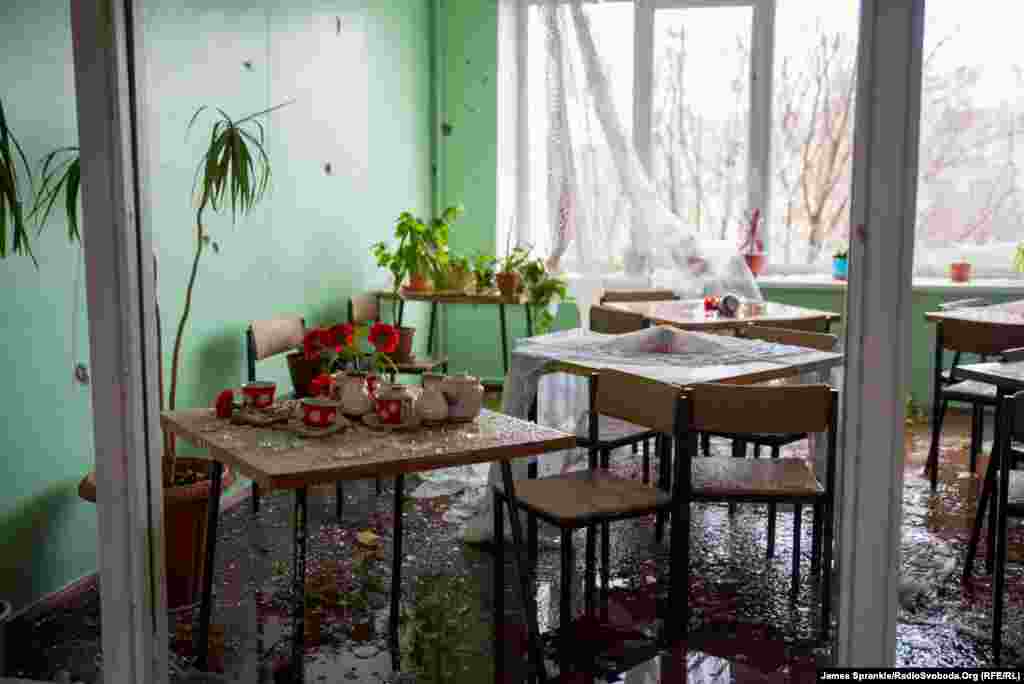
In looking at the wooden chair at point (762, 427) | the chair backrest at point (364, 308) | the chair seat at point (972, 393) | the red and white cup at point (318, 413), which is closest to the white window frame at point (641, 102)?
the chair backrest at point (364, 308)

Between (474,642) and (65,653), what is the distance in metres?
1.09

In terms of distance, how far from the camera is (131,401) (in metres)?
1.87

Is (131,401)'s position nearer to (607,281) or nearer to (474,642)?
(474,642)

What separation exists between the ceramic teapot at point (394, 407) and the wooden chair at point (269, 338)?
154 centimetres

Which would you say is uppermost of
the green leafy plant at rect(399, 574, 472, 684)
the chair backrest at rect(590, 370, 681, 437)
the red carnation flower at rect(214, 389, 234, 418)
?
the red carnation flower at rect(214, 389, 234, 418)

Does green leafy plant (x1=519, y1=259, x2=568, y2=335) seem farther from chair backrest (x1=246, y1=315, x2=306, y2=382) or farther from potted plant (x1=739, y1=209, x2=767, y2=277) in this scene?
chair backrest (x1=246, y1=315, x2=306, y2=382)

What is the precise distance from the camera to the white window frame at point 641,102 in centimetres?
648

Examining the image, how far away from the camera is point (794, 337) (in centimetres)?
409

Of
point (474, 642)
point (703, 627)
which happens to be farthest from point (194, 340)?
point (703, 627)

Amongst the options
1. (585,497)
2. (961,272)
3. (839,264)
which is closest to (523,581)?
(585,497)

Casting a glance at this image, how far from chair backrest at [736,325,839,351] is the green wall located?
2.02 m

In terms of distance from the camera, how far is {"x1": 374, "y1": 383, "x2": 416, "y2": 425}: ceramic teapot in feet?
8.25

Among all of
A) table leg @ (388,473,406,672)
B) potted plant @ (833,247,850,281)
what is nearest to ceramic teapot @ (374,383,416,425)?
table leg @ (388,473,406,672)

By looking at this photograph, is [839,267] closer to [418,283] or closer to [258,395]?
[418,283]
